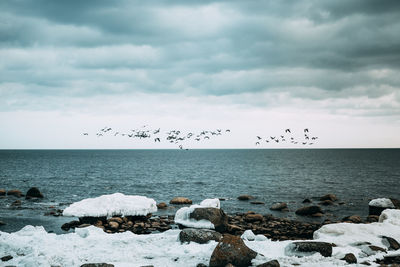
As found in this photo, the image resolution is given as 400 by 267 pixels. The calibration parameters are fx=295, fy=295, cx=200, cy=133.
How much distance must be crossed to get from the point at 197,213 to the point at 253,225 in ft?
17.6

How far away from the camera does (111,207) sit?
74.2 feet

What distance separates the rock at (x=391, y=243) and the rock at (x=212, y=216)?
8.82 meters

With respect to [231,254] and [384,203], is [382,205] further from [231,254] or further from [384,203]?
[231,254]

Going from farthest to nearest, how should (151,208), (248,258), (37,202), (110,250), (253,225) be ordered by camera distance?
(37,202), (151,208), (253,225), (110,250), (248,258)

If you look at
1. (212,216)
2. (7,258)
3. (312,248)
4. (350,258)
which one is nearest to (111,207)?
(212,216)

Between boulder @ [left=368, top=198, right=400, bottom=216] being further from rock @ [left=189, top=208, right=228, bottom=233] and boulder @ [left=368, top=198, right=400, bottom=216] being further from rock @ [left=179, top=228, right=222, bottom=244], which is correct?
rock @ [left=179, top=228, right=222, bottom=244]

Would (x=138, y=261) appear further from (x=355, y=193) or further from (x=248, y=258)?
(x=355, y=193)

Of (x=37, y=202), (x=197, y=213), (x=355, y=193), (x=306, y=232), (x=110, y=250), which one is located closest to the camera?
(x=110, y=250)

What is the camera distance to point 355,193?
40.9m

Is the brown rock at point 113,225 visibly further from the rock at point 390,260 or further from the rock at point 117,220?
the rock at point 390,260

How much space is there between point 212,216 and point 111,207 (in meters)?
8.63

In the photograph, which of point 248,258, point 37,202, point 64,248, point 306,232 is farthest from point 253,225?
point 37,202

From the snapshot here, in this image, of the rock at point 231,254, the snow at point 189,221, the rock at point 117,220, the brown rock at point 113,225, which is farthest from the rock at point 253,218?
the rock at point 231,254

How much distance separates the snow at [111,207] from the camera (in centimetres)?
2216
